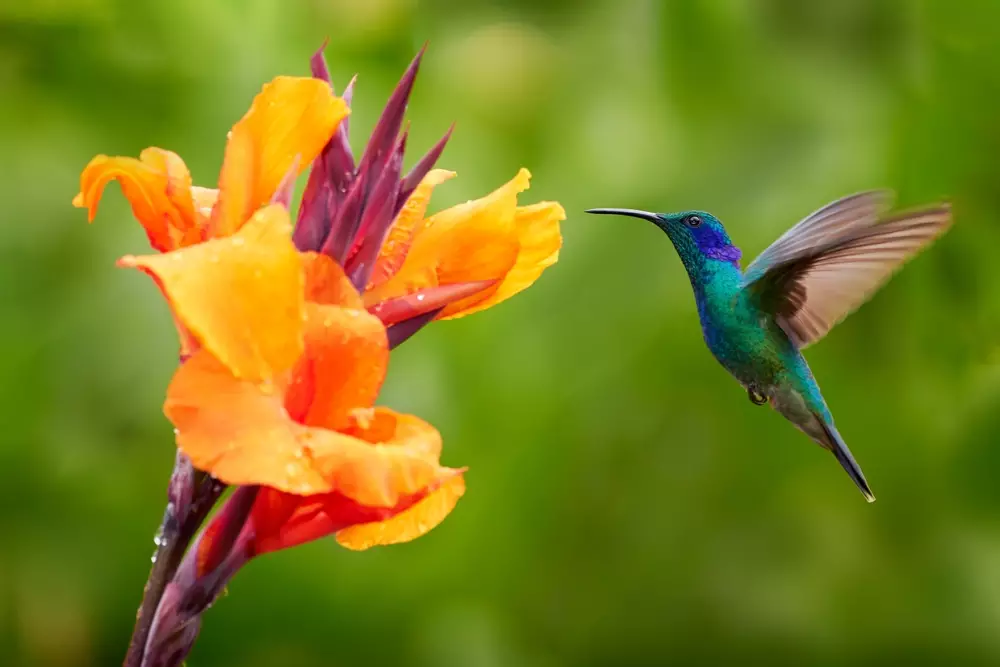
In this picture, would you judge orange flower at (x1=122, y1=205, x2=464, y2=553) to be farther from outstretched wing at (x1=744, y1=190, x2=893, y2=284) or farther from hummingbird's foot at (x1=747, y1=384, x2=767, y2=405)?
hummingbird's foot at (x1=747, y1=384, x2=767, y2=405)

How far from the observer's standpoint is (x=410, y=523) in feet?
1.96

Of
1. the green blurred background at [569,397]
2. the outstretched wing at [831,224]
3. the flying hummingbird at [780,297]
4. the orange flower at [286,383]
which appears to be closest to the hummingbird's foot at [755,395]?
the flying hummingbird at [780,297]

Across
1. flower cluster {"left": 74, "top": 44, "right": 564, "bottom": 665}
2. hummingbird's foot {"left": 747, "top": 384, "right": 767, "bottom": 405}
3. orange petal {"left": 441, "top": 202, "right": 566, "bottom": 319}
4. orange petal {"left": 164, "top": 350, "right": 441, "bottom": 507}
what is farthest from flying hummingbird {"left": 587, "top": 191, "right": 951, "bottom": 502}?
orange petal {"left": 164, "top": 350, "right": 441, "bottom": 507}

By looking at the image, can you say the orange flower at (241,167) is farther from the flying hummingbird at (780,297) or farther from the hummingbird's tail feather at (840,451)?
the hummingbird's tail feather at (840,451)

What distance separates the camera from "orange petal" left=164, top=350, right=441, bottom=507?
466 millimetres

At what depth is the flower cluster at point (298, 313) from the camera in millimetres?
480

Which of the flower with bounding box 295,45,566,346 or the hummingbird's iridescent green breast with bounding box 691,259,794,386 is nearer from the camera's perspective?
the flower with bounding box 295,45,566,346

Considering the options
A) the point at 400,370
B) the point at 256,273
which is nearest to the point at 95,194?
the point at 256,273

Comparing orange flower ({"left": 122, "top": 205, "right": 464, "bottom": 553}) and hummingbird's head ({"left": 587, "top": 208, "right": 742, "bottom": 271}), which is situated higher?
orange flower ({"left": 122, "top": 205, "right": 464, "bottom": 553})

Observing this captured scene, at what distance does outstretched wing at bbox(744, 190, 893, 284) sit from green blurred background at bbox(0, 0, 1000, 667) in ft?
1.61

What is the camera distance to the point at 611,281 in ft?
5.07

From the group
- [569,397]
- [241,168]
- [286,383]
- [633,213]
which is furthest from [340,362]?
[569,397]

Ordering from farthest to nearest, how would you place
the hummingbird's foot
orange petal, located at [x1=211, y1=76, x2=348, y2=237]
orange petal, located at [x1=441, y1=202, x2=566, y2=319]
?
1. the hummingbird's foot
2. orange petal, located at [x1=441, y1=202, x2=566, y2=319]
3. orange petal, located at [x1=211, y1=76, x2=348, y2=237]

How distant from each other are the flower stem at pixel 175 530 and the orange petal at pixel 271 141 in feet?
0.46
